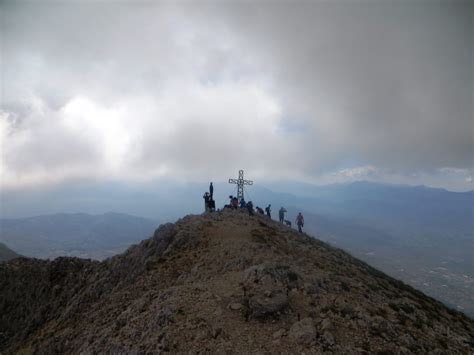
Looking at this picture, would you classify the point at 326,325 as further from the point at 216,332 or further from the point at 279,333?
the point at 216,332

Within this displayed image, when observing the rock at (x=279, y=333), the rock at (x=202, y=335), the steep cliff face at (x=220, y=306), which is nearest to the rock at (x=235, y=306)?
the steep cliff face at (x=220, y=306)

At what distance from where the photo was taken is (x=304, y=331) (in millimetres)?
13461

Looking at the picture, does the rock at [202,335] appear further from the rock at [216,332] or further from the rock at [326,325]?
the rock at [326,325]

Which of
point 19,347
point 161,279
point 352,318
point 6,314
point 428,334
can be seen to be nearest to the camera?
point 352,318

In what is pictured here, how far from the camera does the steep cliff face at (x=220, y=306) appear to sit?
13797mm

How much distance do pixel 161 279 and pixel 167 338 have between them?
8.18 metres

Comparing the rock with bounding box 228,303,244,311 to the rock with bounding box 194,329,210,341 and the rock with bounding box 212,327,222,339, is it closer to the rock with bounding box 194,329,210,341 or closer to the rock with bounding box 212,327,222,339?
the rock with bounding box 212,327,222,339

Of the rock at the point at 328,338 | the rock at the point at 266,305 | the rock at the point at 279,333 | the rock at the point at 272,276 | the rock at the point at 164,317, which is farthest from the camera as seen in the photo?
the rock at the point at 272,276

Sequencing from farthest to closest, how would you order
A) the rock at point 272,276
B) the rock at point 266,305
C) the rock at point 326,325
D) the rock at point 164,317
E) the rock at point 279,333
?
the rock at point 272,276 < the rock at point 164,317 < the rock at point 266,305 < the rock at point 326,325 < the rock at point 279,333

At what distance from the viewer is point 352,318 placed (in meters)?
15.0

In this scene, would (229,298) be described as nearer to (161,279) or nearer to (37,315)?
(161,279)

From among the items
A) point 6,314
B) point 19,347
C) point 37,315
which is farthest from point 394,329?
point 6,314

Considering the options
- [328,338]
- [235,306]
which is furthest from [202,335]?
[328,338]

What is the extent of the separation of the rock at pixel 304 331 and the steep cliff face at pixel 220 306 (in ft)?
0.16
